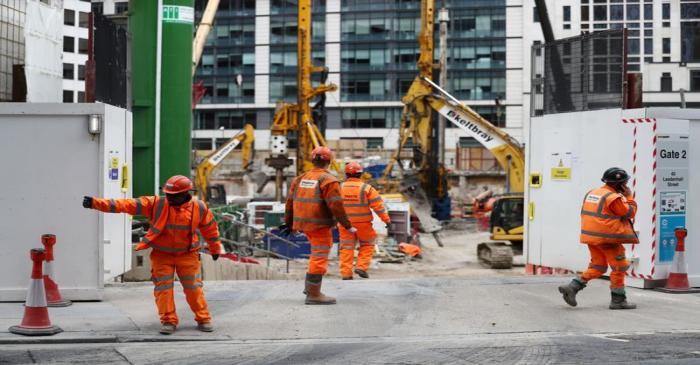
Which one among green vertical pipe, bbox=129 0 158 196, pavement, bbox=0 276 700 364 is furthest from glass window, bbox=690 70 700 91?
green vertical pipe, bbox=129 0 158 196

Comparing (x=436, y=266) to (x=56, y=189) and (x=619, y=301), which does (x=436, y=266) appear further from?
(x=56, y=189)

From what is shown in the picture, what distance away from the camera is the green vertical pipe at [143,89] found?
59.5 ft

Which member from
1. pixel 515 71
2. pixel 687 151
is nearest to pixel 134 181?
pixel 687 151

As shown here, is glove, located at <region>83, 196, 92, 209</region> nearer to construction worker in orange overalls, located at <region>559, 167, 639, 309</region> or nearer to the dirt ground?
construction worker in orange overalls, located at <region>559, 167, 639, 309</region>

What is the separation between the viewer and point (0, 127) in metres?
11.6

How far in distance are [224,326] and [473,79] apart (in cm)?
7166

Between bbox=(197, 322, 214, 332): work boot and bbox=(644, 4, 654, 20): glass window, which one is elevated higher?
bbox=(644, 4, 654, 20): glass window

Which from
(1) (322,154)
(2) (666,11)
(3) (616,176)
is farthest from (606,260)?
(2) (666,11)

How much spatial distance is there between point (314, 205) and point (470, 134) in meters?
24.3

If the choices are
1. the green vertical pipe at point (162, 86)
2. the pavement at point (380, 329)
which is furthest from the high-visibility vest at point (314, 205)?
the green vertical pipe at point (162, 86)

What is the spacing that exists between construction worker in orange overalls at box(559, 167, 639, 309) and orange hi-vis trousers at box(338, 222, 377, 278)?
4075mm

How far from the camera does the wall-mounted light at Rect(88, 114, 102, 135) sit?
1167 cm

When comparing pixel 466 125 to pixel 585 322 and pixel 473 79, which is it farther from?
pixel 473 79

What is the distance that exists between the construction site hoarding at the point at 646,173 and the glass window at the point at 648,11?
919cm
